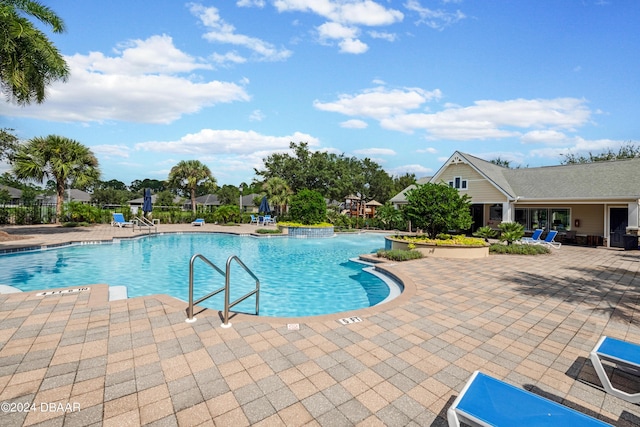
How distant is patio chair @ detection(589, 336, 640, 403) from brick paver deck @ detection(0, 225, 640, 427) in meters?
0.13

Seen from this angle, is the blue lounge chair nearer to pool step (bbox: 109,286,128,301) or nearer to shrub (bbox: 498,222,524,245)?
pool step (bbox: 109,286,128,301)

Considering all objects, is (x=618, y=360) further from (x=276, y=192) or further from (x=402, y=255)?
(x=276, y=192)

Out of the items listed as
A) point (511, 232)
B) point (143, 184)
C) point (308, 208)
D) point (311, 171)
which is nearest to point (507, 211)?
point (511, 232)

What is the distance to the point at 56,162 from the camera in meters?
21.6

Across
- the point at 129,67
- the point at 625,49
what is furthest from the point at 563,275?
the point at 129,67

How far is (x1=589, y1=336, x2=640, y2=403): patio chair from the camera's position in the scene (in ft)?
9.35

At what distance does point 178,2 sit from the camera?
10531 mm

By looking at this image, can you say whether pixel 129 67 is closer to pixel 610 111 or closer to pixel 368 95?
pixel 368 95

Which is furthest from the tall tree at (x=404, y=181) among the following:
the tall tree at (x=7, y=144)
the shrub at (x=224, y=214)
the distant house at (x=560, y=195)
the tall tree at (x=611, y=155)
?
the tall tree at (x=7, y=144)

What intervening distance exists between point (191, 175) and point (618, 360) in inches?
1432

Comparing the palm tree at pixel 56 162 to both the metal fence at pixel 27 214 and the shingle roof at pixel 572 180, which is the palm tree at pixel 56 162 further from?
the shingle roof at pixel 572 180

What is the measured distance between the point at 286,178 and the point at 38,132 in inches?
924

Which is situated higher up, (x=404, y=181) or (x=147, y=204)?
(x=404, y=181)

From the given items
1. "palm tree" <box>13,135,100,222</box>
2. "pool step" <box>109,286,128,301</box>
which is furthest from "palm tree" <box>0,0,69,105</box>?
"pool step" <box>109,286,128,301</box>
